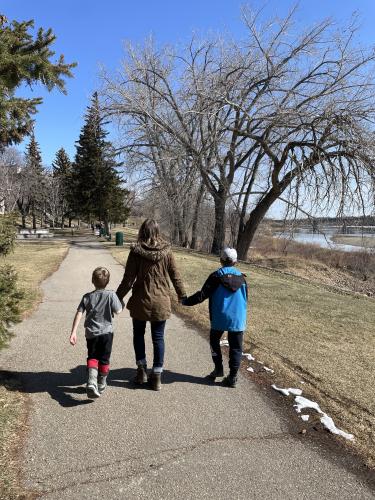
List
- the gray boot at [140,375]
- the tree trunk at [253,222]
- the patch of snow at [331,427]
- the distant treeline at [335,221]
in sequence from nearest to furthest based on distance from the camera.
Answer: the patch of snow at [331,427] < the gray boot at [140,375] < the distant treeline at [335,221] < the tree trunk at [253,222]

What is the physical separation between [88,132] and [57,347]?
124 feet

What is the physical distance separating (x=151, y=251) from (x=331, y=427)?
2.38 m

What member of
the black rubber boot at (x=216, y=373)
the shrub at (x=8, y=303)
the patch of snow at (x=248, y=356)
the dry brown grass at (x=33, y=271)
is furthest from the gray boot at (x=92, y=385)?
the dry brown grass at (x=33, y=271)

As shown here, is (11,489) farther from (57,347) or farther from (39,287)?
(39,287)

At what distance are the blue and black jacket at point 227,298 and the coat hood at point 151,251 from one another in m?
0.58

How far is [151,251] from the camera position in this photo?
439cm

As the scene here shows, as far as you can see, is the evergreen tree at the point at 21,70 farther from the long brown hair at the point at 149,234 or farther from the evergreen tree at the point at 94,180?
the evergreen tree at the point at 94,180

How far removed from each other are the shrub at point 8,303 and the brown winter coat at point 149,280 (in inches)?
40.2

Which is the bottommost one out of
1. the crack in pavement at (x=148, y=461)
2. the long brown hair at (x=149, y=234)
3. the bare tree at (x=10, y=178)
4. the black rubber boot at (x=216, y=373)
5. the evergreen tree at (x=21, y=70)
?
the crack in pavement at (x=148, y=461)

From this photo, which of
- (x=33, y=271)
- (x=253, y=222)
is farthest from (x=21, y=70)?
(x=253, y=222)

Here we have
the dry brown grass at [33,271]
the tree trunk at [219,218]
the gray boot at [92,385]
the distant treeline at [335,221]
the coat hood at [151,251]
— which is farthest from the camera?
the tree trunk at [219,218]

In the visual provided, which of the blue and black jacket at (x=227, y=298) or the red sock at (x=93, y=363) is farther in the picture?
the blue and black jacket at (x=227, y=298)

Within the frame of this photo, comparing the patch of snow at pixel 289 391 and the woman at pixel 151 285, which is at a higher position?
the woman at pixel 151 285

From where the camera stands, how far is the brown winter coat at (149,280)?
439cm
